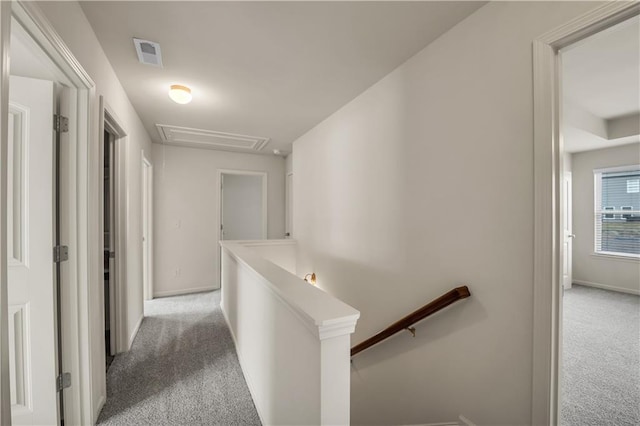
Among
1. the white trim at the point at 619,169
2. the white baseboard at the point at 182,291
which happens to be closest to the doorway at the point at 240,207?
the white baseboard at the point at 182,291

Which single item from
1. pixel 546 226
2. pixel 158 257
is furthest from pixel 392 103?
pixel 158 257

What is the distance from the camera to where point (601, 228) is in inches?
184

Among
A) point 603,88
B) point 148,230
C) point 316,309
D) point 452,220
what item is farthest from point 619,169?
point 148,230

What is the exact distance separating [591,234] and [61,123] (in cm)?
714

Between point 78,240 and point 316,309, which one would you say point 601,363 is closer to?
point 316,309

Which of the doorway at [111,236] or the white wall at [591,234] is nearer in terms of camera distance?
the doorway at [111,236]

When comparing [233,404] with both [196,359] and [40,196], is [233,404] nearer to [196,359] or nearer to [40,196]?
[196,359]

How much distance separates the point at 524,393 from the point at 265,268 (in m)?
1.49

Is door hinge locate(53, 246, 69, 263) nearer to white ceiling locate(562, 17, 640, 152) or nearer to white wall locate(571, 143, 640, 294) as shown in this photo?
white ceiling locate(562, 17, 640, 152)

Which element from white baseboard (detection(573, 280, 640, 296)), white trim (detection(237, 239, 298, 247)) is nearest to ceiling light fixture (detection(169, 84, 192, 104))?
white trim (detection(237, 239, 298, 247))

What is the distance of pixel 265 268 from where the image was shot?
165cm

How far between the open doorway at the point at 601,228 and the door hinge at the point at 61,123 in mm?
2504

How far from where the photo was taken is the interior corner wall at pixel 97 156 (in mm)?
1354

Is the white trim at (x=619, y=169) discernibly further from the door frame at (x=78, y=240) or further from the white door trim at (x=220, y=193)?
the door frame at (x=78, y=240)
